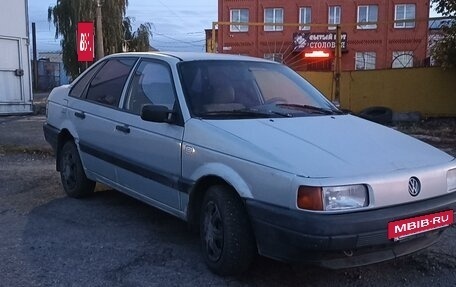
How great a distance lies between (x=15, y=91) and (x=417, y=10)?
3154cm

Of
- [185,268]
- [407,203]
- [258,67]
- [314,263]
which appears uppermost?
[258,67]

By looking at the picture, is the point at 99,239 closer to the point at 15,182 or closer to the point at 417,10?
the point at 15,182

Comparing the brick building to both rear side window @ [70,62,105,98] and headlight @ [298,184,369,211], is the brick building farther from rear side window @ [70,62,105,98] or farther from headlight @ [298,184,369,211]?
headlight @ [298,184,369,211]

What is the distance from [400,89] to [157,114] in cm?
1264

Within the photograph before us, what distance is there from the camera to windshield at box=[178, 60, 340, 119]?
4.59 m

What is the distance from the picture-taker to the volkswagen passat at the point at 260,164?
3.49 metres

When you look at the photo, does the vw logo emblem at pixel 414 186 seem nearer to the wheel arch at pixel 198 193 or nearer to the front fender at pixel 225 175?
the front fender at pixel 225 175

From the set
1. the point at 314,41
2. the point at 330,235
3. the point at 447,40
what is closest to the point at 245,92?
the point at 330,235

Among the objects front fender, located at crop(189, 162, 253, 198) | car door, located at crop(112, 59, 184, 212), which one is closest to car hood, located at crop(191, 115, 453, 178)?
front fender, located at crop(189, 162, 253, 198)

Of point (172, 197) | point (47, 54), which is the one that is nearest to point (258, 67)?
point (172, 197)

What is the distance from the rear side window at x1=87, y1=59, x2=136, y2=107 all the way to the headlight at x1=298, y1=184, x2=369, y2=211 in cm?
266

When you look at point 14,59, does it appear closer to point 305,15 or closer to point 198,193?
point 198,193

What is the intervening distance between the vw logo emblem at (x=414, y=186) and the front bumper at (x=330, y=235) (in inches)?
3.0

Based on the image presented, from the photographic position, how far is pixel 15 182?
7352mm
